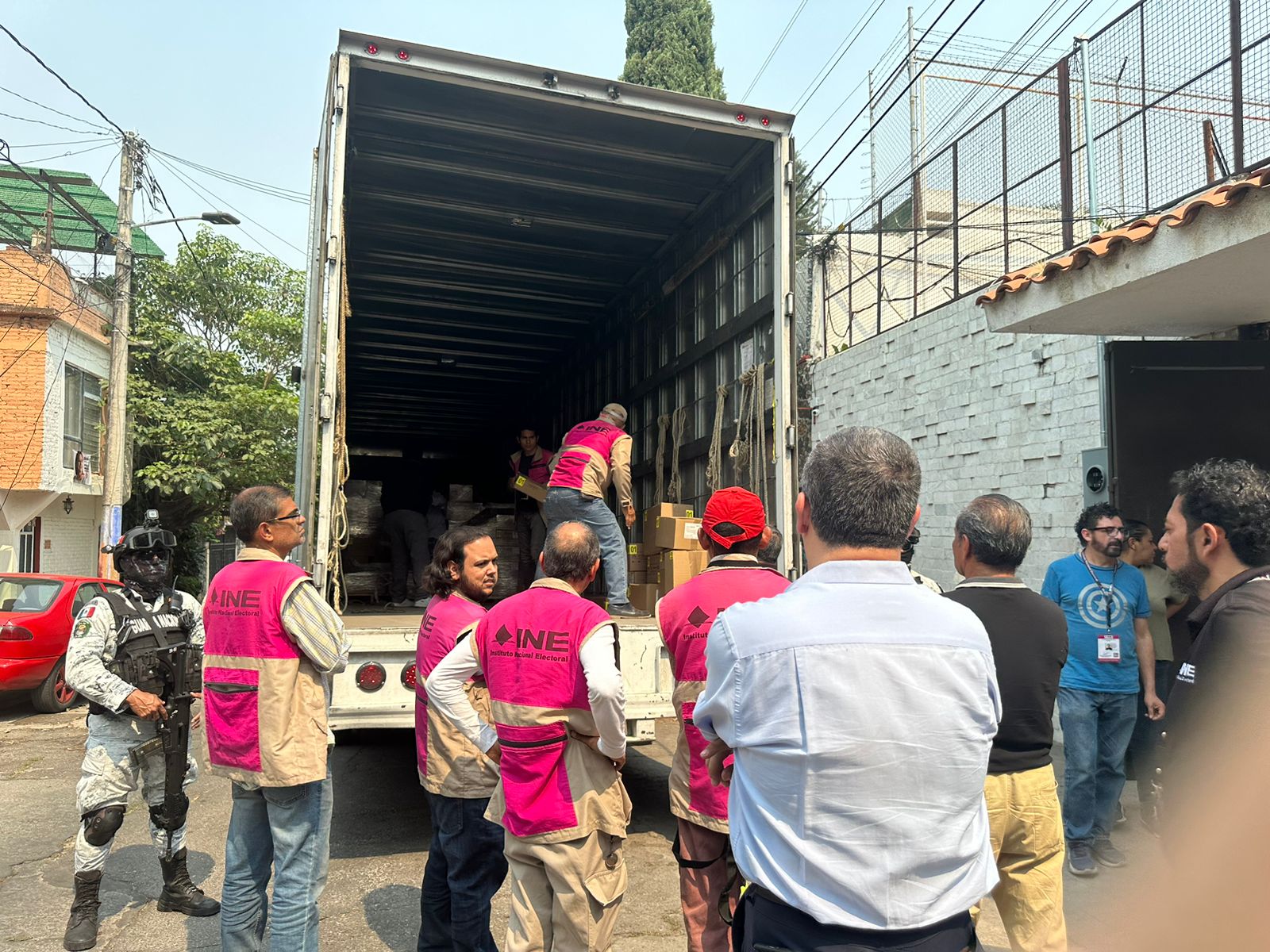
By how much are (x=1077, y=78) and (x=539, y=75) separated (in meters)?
4.65

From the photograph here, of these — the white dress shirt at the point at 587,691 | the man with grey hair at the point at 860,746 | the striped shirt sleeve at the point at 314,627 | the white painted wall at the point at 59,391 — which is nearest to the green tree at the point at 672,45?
the white painted wall at the point at 59,391

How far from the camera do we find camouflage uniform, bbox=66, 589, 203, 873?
3650mm

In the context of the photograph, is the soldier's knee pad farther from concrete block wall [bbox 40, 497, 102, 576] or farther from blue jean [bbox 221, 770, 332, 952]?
concrete block wall [bbox 40, 497, 102, 576]

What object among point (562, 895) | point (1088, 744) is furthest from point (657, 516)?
point (562, 895)

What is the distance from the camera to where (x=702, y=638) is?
2.77m

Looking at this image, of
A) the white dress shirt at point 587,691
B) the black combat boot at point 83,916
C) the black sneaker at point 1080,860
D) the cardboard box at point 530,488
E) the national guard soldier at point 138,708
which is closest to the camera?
the white dress shirt at point 587,691

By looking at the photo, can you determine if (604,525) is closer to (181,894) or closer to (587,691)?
(181,894)

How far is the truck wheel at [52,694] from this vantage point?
902 cm

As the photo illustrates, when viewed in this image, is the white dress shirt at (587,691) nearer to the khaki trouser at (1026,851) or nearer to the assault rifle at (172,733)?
the khaki trouser at (1026,851)

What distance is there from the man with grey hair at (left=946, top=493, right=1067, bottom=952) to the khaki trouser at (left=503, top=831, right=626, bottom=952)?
3.64 feet

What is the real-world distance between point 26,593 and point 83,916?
682 centimetres

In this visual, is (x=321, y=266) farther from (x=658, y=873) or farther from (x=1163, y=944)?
(x=1163, y=944)

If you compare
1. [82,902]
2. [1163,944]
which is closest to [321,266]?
[82,902]

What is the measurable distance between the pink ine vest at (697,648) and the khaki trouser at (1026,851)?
79 centimetres
